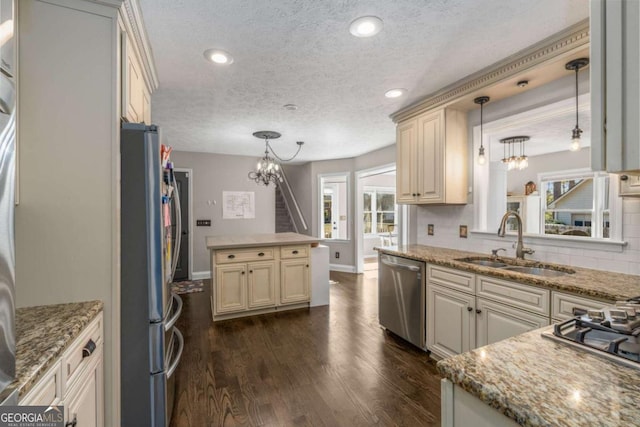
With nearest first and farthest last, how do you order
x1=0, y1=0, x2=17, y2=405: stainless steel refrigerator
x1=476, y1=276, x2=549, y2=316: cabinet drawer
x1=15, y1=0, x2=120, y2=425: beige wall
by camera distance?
x1=0, y1=0, x2=17, y2=405: stainless steel refrigerator → x1=15, y1=0, x2=120, y2=425: beige wall → x1=476, y1=276, x2=549, y2=316: cabinet drawer

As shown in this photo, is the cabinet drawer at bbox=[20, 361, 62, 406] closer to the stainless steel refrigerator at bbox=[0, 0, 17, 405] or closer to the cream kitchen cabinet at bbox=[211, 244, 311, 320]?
the stainless steel refrigerator at bbox=[0, 0, 17, 405]

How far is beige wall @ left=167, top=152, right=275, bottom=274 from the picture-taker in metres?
5.71

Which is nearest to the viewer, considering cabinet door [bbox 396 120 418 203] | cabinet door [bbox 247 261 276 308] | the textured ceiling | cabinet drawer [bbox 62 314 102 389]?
cabinet drawer [bbox 62 314 102 389]

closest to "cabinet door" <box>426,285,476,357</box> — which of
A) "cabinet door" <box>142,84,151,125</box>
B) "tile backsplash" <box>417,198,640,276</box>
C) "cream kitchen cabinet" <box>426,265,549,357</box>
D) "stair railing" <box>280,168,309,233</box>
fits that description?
"cream kitchen cabinet" <box>426,265,549,357</box>

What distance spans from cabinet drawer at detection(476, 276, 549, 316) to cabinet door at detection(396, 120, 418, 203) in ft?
4.22

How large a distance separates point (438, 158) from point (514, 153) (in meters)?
0.95

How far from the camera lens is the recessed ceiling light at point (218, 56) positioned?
6.98ft

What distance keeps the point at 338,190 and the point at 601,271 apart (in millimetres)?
5140

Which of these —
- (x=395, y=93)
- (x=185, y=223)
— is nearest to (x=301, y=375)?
(x=395, y=93)

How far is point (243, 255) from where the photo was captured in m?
3.59

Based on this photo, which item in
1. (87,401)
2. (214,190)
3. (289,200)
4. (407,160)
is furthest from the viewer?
(289,200)

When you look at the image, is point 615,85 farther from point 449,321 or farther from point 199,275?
point 199,275

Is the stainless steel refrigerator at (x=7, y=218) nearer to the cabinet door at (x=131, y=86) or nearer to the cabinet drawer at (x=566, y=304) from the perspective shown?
the cabinet door at (x=131, y=86)

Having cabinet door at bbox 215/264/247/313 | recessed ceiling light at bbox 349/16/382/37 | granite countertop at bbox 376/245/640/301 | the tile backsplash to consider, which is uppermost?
recessed ceiling light at bbox 349/16/382/37
